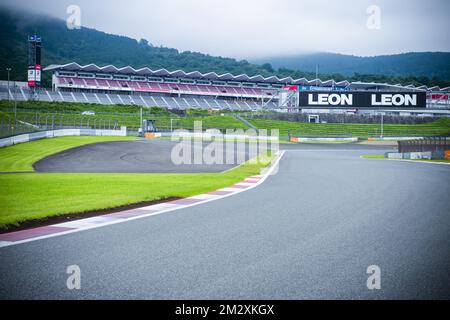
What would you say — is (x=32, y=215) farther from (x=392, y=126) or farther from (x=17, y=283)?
(x=392, y=126)

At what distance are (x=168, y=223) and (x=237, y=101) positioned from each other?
88447mm

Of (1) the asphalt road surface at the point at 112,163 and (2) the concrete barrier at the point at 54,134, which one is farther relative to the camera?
(2) the concrete barrier at the point at 54,134

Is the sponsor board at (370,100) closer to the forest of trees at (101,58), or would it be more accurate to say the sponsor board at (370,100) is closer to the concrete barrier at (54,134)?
the concrete barrier at (54,134)

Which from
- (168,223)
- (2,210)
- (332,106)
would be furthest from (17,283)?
(332,106)

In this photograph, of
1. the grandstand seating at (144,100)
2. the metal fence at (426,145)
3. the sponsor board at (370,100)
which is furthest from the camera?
the grandstand seating at (144,100)

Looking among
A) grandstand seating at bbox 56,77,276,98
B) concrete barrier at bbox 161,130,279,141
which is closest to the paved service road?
concrete barrier at bbox 161,130,279,141

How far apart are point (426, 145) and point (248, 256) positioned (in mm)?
31110

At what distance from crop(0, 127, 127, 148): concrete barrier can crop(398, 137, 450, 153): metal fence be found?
2845 cm

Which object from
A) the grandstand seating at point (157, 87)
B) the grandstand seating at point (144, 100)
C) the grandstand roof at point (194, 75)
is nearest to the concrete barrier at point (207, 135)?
the grandstand seating at point (144, 100)

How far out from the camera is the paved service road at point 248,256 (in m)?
4.07

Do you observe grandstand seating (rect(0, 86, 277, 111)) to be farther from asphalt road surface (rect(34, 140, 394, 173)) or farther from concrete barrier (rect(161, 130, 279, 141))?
asphalt road surface (rect(34, 140, 394, 173))

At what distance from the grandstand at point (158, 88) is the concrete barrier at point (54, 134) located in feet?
105

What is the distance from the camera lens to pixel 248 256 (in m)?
5.18
